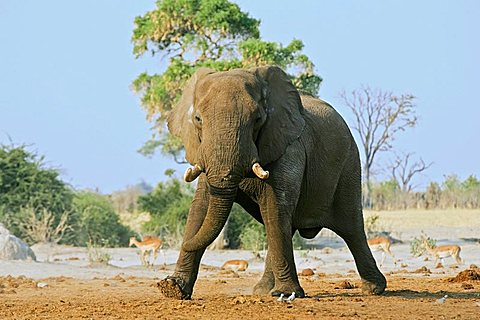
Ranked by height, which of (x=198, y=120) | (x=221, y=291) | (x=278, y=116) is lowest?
(x=221, y=291)

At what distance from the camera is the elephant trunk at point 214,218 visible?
9867 mm

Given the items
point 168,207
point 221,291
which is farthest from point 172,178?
point 221,291

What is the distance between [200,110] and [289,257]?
183cm

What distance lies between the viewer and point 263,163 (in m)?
10.5

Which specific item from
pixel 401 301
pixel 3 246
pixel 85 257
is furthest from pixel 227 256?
pixel 401 301

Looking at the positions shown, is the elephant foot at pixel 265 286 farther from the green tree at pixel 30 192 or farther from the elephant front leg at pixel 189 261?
the green tree at pixel 30 192

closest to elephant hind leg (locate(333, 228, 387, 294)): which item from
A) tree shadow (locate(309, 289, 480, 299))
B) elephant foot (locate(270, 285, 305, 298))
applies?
tree shadow (locate(309, 289, 480, 299))

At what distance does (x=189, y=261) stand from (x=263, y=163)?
49.1 inches

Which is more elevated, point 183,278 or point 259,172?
point 259,172

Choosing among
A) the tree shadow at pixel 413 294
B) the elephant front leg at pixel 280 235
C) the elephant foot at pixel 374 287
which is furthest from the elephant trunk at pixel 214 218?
the elephant foot at pixel 374 287

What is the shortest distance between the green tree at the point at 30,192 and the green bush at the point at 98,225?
0.49m

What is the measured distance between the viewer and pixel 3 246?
720 inches

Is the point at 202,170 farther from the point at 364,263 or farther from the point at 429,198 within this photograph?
the point at 429,198

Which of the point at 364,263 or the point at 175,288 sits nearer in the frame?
the point at 175,288
